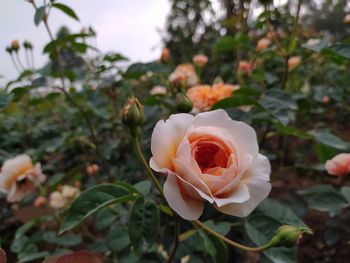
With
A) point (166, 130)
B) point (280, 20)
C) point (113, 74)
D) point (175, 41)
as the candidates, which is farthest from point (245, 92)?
point (175, 41)

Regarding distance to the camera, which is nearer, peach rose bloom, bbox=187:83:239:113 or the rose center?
the rose center

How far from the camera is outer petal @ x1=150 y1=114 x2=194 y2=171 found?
35 cm

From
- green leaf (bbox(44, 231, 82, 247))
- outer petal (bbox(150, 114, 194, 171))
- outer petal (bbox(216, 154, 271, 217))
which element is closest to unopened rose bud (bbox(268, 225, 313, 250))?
outer petal (bbox(216, 154, 271, 217))

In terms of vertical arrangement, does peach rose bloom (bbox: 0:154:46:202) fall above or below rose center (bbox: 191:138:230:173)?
below

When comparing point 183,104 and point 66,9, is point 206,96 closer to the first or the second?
point 183,104

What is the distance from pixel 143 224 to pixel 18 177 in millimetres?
430

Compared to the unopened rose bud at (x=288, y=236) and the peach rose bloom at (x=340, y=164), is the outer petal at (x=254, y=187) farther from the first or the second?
the peach rose bloom at (x=340, y=164)

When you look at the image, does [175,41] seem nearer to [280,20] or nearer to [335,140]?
[280,20]

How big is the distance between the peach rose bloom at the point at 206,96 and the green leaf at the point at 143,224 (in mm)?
299

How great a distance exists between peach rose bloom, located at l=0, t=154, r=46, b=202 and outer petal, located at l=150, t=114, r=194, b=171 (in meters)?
0.48

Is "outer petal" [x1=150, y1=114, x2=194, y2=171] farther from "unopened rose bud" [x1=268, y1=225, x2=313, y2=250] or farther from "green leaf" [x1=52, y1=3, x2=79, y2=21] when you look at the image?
"green leaf" [x1=52, y1=3, x2=79, y2=21]

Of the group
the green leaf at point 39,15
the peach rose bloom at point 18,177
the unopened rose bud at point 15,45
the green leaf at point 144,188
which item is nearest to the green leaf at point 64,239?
the peach rose bloom at point 18,177

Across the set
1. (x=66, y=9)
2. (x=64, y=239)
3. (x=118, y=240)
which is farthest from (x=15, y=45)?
(x=118, y=240)

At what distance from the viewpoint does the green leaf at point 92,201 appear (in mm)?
376
